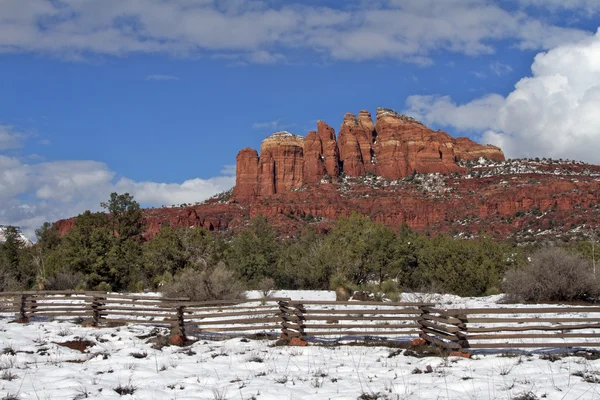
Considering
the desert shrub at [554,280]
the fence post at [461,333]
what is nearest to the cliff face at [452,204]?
the desert shrub at [554,280]

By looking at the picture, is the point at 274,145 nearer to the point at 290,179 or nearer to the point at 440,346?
the point at 290,179

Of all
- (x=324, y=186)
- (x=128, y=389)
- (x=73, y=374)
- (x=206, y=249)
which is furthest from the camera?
(x=324, y=186)

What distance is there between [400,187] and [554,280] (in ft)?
307

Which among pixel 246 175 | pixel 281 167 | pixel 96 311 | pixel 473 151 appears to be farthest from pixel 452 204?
pixel 96 311

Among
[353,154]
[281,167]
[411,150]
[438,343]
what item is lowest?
[438,343]

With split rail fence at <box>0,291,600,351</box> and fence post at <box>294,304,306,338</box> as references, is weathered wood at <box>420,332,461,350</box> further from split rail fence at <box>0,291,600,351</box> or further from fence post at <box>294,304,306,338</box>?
fence post at <box>294,304,306,338</box>

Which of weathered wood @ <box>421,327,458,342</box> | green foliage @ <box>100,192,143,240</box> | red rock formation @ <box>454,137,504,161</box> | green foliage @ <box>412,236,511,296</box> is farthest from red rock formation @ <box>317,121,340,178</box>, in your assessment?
weathered wood @ <box>421,327,458,342</box>

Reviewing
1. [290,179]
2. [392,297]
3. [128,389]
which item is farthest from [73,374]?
[290,179]

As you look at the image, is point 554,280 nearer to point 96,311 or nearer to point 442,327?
point 442,327

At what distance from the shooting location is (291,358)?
10.4 m

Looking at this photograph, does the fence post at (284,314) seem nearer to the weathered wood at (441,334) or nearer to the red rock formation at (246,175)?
the weathered wood at (441,334)

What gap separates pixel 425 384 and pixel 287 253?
34454 mm

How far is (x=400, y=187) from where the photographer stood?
114 metres

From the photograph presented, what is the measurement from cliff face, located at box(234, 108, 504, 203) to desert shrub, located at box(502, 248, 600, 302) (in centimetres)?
10372
